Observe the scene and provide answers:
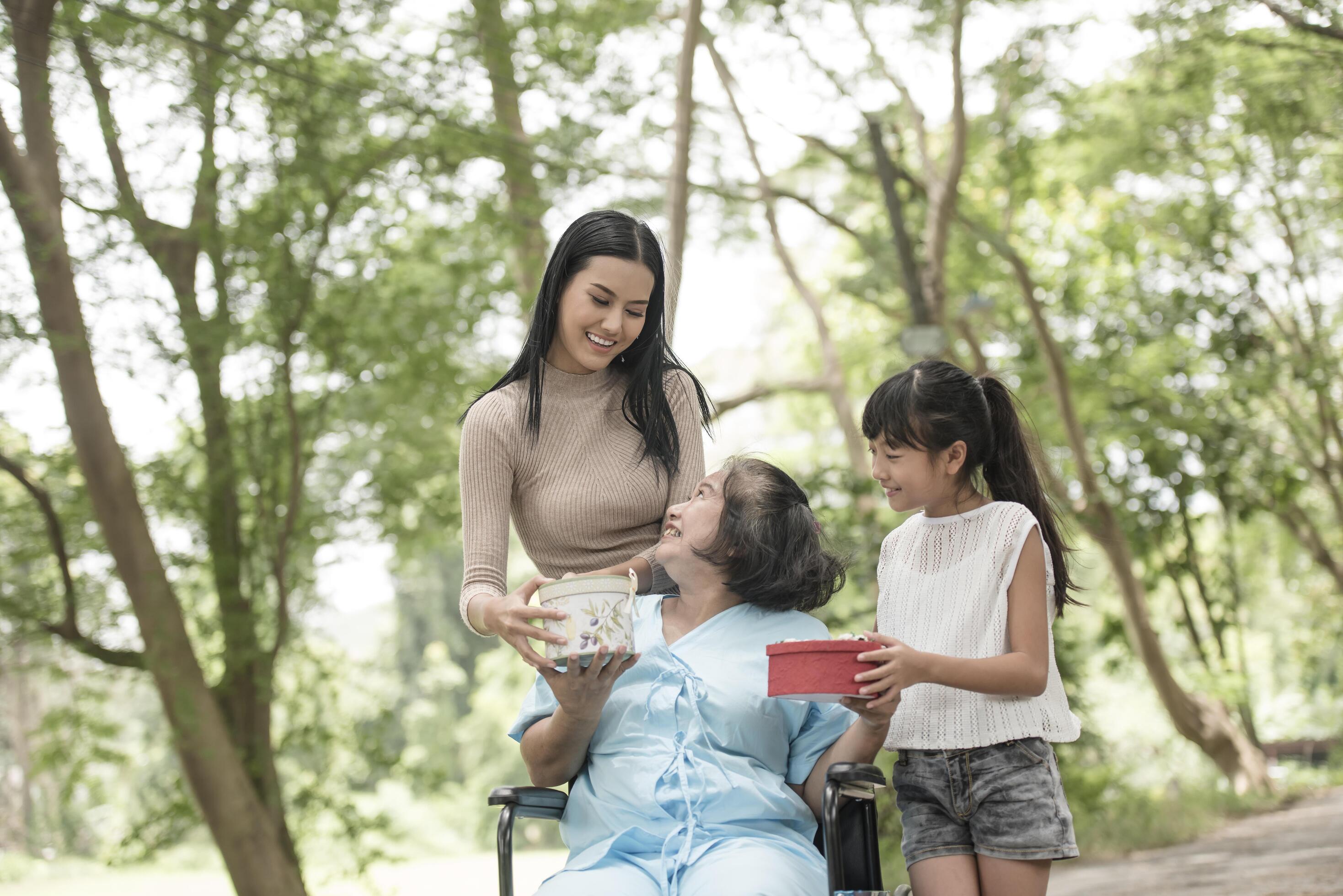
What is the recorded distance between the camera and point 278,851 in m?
5.18

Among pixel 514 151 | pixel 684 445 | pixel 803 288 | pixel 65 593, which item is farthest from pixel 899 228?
pixel 684 445

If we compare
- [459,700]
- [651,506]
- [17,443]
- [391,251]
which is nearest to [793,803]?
[651,506]

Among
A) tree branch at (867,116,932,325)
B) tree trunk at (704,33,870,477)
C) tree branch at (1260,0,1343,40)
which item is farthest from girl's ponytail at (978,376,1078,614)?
tree trunk at (704,33,870,477)

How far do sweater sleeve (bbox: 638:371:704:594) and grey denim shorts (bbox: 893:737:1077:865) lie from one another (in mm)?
566

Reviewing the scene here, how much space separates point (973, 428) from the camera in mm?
1995

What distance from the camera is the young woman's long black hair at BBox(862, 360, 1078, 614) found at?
6.41 ft

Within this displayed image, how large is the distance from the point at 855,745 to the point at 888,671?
32 cm

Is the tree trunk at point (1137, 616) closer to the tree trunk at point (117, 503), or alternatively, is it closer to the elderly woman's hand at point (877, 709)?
the tree trunk at point (117, 503)

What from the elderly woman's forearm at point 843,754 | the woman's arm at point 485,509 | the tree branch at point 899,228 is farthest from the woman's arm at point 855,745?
the tree branch at point 899,228

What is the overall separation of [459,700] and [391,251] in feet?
59.2

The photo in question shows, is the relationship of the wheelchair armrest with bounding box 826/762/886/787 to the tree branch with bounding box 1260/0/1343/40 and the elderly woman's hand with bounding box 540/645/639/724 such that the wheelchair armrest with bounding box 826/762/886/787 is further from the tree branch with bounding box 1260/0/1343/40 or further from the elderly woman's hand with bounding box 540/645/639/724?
the tree branch with bounding box 1260/0/1343/40

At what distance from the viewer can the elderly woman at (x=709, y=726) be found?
1.76m

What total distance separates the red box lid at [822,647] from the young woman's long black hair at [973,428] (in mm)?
482

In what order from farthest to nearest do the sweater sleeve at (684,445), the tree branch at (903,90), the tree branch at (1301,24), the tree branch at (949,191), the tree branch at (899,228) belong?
1. the tree branch at (903,90)
2. the tree branch at (949,191)
3. the tree branch at (899,228)
4. the tree branch at (1301,24)
5. the sweater sleeve at (684,445)
